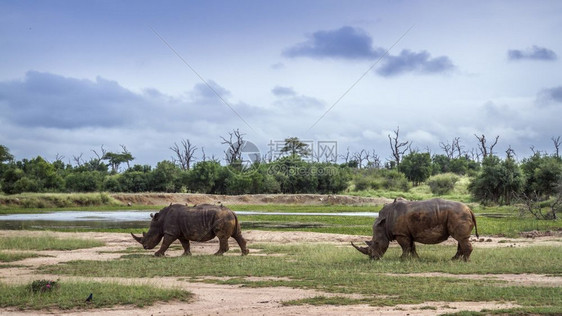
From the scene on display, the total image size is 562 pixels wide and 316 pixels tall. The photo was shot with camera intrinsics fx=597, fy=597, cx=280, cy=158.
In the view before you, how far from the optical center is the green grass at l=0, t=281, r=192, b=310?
452 inches

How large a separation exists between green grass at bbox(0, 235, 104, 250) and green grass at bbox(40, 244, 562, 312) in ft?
18.2

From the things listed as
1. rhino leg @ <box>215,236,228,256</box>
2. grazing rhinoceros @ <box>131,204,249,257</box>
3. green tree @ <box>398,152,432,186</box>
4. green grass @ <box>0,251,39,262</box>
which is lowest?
green grass @ <box>0,251,39,262</box>

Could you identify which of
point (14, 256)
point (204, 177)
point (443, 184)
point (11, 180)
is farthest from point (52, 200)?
point (14, 256)

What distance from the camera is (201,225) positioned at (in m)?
20.0

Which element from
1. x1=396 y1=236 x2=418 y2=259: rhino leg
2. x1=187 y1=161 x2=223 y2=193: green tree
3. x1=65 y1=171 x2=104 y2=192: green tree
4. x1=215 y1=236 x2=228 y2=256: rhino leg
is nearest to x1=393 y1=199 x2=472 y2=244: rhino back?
x1=396 y1=236 x2=418 y2=259: rhino leg

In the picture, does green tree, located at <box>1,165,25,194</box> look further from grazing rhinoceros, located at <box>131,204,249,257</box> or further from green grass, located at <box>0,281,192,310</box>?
green grass, located at <box>0,281,192,310</box>

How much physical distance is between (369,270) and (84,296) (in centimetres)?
745

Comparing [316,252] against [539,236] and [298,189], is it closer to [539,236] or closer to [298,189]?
[539,236]

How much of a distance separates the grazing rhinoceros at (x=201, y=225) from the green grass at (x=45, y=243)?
5135mm

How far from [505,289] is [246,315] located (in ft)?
18.7

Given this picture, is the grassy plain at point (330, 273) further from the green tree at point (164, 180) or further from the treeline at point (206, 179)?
the green tree at point (164, 180)

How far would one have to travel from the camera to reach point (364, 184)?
292 feet

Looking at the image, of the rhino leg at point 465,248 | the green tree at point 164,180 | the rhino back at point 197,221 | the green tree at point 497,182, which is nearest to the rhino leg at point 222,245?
the rhino back at point 197,221

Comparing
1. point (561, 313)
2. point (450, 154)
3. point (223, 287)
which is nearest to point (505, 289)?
point (561, 313)
